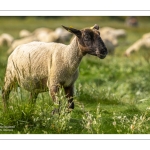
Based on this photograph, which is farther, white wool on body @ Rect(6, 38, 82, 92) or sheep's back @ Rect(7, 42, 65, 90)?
sheep's back @ Rect(7, 42, 65, 90)

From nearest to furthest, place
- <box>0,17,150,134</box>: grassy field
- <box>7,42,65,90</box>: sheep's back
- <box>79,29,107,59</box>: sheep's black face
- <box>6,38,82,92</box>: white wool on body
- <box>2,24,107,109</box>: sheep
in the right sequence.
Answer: <box>0,17,150,134</box>: grassy field < <box>79,29,107,59</box>: sheep's black face < <box>2,24,107,109</box>: sheep < <box>6,38,82,92</box>: white wool on body < <box>7,42,65,90</box>: sheep's back

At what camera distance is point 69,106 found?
1095cm

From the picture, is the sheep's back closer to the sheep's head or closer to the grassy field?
the grassy field

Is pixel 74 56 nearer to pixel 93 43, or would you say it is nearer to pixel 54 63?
pixel 54 63

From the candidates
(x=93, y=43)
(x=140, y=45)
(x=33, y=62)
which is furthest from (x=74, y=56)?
(x=140, y=45)

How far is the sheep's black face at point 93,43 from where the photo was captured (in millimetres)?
10438

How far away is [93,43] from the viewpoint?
416 inches

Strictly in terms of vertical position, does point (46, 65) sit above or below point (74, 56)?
below

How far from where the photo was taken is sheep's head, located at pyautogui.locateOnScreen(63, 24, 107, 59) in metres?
10.4

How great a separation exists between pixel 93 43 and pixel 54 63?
845 mm

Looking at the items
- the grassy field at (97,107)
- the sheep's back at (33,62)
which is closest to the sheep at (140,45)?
the grassy field at (97,107)

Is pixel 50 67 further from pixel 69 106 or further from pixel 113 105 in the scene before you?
pixel 113 105

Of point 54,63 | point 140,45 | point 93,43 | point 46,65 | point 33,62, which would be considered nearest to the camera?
point 93,43

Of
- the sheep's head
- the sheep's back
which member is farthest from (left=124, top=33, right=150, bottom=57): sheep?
the sheep's head
